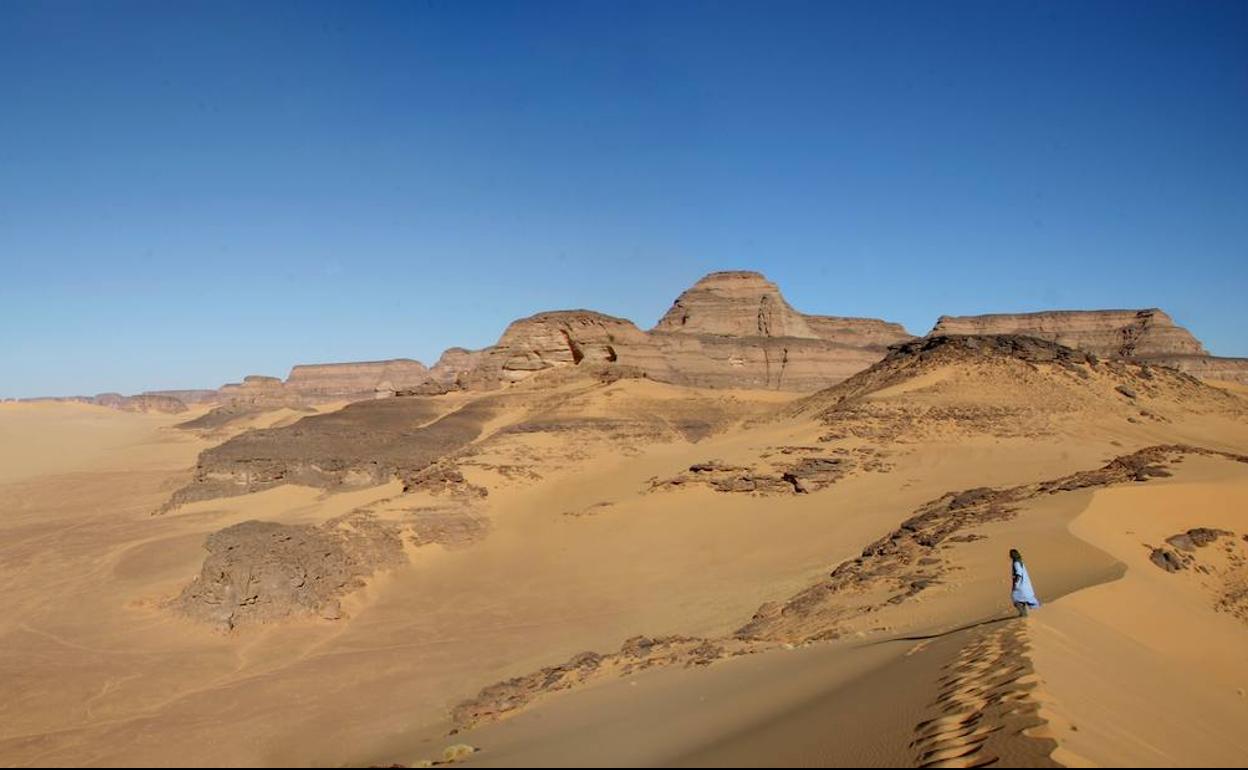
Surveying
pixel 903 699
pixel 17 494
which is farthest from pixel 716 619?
pixel 17 494

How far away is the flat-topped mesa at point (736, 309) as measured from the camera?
74.3 meters

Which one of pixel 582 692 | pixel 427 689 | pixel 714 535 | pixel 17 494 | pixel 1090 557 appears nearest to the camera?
pixel 582 692

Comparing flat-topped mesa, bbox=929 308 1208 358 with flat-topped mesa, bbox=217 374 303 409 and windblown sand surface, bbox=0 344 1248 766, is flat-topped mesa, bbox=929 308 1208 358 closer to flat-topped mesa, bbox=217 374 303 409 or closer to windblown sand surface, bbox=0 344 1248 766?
windblown sand surface, bbox=0 344 1248 766

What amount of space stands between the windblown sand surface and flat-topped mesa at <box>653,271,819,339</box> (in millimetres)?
45306

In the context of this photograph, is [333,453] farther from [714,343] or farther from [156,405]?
[156,405]

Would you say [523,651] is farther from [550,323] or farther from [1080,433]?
[550,323]

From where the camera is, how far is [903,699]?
6344mm

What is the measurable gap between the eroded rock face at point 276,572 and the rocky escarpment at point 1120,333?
211 ft

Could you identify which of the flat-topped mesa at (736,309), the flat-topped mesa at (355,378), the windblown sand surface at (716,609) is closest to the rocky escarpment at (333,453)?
the windblown sand surface at (716,609)

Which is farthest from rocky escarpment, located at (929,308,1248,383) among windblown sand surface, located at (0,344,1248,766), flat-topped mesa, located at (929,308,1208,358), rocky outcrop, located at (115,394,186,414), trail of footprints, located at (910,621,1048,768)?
rocky outcrop, located at (115,394,186,414)

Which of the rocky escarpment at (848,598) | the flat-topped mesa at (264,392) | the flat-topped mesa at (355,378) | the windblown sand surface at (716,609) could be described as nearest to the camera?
the windblown sand surface at (716,609)

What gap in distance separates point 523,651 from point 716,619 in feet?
10.7

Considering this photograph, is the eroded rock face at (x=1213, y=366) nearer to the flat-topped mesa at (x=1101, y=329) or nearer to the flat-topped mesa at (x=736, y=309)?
the flat-topped mesa at (x=1101, y=329)

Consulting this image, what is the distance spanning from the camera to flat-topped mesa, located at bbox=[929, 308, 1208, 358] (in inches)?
2950
